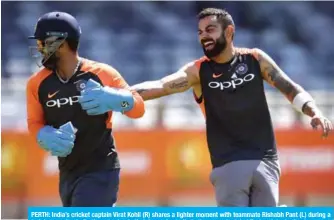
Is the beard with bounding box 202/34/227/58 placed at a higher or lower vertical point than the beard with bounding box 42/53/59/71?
higher

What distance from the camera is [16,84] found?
13688 millimetres

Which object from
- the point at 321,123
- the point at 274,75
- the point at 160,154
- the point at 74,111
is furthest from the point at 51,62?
the point at 160,154

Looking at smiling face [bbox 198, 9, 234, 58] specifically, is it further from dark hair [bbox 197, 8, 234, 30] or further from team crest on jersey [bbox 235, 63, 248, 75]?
team crest on jersey [bbox 235, 63, 248, 75]

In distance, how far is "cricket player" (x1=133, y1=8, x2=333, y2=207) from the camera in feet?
21.2

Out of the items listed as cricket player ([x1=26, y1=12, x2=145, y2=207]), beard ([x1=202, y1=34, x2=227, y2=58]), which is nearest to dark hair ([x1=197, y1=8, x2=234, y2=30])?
beard ([x1=202, y1=34, x2=227, y2=58])

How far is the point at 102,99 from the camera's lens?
580 cm

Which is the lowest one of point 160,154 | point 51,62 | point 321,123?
point 321,123

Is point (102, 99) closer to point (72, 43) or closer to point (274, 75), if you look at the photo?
point (72, 43)

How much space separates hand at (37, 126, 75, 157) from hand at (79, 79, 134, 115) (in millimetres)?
216

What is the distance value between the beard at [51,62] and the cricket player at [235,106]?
77 centimetres
